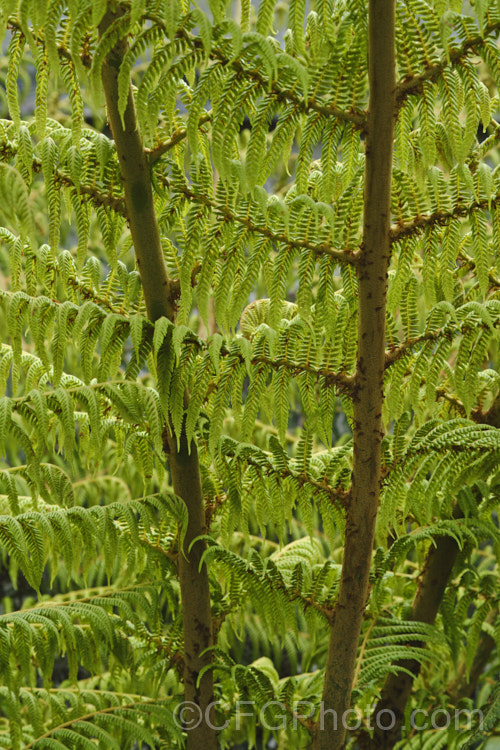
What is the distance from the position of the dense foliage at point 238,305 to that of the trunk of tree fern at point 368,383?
0.03 meters

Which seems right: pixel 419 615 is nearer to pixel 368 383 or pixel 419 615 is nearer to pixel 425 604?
pixel 425 604

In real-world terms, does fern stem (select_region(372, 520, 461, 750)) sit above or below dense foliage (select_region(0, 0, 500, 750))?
below

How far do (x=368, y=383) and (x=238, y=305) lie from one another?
150 millimetres

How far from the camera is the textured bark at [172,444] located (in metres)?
0.73

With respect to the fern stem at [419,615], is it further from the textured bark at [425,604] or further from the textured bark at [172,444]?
the textured bark at [172,444]

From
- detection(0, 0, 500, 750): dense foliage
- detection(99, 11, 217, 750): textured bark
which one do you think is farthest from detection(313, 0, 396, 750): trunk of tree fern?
detection(99, 11, 217, 750): textured bark

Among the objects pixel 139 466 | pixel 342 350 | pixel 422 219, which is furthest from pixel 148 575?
pixel 422 219

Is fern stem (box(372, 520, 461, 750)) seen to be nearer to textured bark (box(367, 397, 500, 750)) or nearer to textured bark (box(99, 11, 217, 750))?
textured bark (box(367, 397, 500, 750))

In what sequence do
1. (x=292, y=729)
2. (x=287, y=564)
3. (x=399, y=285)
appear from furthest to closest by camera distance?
(x=287, y=564) → (x=292, y=729) → (x=399, y=285)

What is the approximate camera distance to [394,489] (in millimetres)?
823

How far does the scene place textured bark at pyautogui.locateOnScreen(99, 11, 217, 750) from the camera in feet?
2.39

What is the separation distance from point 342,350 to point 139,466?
0.28 metres

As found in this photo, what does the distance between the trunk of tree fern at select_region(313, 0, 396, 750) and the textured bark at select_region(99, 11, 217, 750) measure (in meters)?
0.15

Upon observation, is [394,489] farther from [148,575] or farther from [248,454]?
[148,575]
